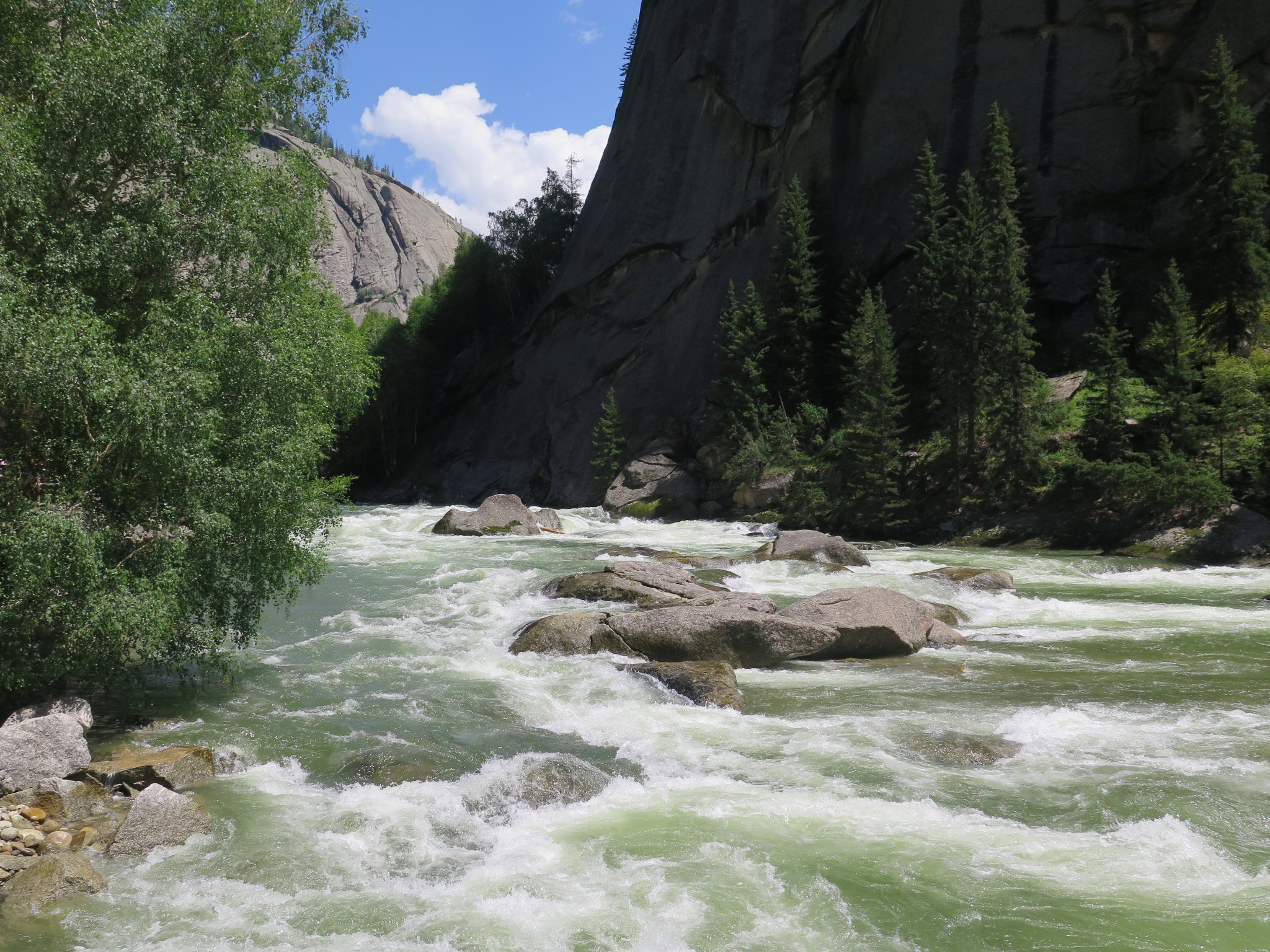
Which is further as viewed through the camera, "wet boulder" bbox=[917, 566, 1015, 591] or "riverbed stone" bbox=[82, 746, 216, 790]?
"wet boulder" bbox=[917, 566, 1015, 591]

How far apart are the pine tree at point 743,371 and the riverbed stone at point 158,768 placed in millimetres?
33219

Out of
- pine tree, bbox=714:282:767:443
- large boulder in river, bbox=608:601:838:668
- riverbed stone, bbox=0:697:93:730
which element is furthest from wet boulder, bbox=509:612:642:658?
pine tree, bbox=714:282:767:443

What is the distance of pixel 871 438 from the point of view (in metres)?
31.5

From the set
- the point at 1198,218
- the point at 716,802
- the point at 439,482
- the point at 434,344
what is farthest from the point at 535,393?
the point at 716,802

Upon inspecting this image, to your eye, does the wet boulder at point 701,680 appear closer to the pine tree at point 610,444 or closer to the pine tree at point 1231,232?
the pine tree at point 1231,232

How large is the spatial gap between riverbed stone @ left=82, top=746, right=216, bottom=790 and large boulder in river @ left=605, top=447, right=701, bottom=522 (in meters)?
32.1

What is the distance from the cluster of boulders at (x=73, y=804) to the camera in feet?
21.5

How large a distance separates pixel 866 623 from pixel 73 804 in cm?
1048

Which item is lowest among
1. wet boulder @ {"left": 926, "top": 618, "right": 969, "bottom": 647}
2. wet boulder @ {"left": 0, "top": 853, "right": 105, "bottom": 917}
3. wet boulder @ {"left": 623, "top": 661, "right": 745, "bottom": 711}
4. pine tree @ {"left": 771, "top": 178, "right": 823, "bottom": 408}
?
wet boulder @ {"left": 0, "top": 853, "right": 105, "bottom": 917}

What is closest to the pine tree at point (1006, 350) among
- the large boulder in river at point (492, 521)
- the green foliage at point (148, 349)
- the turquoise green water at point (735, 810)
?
the turquoise green water at point (735, 810)

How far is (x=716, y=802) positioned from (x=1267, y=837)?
455 centimetres

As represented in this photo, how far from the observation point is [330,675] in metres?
12.8

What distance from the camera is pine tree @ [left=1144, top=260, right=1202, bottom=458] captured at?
24.3 metres

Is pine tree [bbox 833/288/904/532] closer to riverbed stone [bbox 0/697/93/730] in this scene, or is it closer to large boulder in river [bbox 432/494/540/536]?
large boulder in river [bbox 432/494/540/536]
